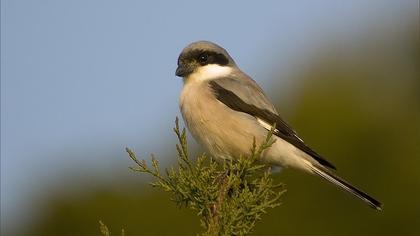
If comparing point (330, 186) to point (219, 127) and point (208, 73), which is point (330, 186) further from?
point (219, 127)

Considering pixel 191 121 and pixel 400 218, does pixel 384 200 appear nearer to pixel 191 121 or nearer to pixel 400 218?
pixel 400 218

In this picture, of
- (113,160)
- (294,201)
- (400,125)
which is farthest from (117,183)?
(400,125)

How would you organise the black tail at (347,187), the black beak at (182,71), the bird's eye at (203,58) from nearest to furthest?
the black tail at (347,187) < the black beak at (182,71) < the bird's eye at (203,58)

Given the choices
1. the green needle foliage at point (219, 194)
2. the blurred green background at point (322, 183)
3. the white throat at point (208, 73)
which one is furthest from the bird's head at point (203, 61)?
the blurred green background at point (322, 183)

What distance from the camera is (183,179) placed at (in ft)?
19.0

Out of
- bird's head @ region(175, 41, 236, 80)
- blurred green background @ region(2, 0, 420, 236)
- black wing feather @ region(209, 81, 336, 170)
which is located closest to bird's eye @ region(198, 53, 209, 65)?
bird's head @ region(175, 41, 236, 80)

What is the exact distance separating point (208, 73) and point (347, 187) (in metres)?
1.46

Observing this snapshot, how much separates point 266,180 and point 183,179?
0.48 m

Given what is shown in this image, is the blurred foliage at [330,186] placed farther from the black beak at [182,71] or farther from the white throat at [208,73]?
the black beak at [182,71]

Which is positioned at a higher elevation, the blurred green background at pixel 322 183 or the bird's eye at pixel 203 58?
the bird's eye at pixel 203 58

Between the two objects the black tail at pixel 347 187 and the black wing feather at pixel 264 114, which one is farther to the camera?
the black wing feather at pixel 264 114

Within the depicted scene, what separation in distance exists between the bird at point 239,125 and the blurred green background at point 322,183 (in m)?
7.31

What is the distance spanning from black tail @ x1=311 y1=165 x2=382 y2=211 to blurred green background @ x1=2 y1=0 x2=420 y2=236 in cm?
742

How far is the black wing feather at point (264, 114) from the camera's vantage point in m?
7.09
